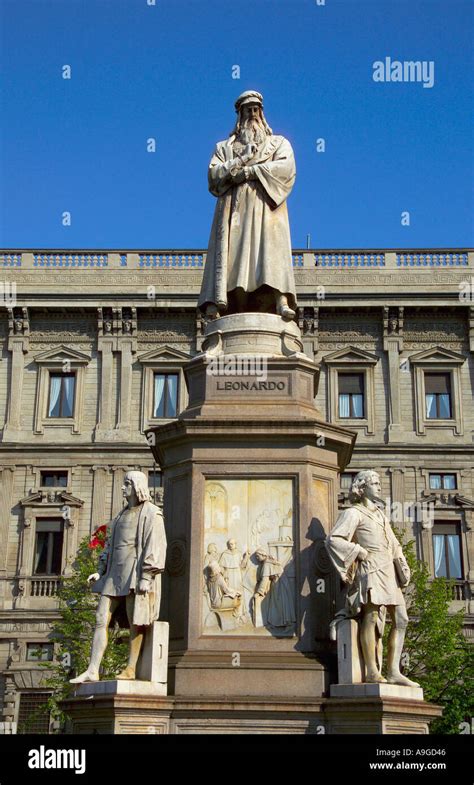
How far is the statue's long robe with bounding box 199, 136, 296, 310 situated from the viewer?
517 inches

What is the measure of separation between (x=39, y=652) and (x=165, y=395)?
10.5 meters

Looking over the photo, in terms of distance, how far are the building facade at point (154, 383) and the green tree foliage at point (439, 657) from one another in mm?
6285

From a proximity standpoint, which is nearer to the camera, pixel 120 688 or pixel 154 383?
pixel 120 688

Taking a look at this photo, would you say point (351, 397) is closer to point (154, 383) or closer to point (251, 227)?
point (154, 383)

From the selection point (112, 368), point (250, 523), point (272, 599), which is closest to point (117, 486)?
point (112, 368)

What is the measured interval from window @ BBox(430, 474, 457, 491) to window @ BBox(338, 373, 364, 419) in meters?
3.58

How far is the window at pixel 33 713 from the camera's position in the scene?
35.5 metres

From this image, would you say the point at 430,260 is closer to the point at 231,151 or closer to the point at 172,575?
the point at 231,151

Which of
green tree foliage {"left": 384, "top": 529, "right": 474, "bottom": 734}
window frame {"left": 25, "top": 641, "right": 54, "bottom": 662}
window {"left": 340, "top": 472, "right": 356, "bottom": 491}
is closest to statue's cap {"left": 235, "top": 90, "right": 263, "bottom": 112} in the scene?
green tree foliage {"left": 384, "top": 529, "right": 474, "bottom": 734}

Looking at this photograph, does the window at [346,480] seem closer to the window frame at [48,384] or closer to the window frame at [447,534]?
the window frame at [447,534]

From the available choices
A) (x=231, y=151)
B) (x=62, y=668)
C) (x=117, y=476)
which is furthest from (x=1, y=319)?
(x=231, y=151)

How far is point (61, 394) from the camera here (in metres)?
40.8

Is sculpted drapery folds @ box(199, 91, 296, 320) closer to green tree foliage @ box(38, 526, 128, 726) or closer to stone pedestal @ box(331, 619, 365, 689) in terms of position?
stone pedestal @ box(331, 619, 365, 689)

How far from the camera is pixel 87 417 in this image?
132 ft
